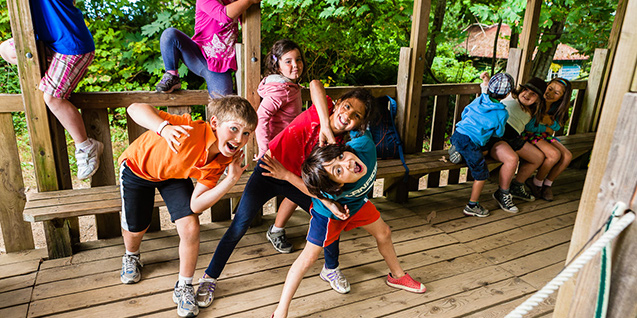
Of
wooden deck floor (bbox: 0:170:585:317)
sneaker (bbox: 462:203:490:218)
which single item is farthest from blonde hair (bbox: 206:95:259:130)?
sneaker (bbox: 462:203:490:218)

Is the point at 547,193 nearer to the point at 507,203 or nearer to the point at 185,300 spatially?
the point at 507,203

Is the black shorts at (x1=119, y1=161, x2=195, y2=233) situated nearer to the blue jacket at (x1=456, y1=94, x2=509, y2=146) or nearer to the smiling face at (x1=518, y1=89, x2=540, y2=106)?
the blue jacket at (x1=456, y1=94, x2=509, y2=146)

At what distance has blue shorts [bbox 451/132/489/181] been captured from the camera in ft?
12.3

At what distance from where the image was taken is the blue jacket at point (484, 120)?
3607 mm

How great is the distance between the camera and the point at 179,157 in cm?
214

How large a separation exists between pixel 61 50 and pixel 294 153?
4.85ft

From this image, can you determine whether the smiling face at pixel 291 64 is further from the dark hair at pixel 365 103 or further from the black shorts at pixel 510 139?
the black shorts at pixel 510 139

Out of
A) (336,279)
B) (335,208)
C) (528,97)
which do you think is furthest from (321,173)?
(528,97)

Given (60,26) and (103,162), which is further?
(103,162)

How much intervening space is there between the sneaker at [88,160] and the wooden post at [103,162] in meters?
0.09

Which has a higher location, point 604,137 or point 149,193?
point 604,137

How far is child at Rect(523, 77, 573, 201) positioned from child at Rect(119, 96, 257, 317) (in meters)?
3.22

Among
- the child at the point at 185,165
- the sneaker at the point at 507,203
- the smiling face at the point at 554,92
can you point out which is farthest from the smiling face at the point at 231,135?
the smiling face at the point at 554,92

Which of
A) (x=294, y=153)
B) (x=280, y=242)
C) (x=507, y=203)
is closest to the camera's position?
(x=294, y=153)
